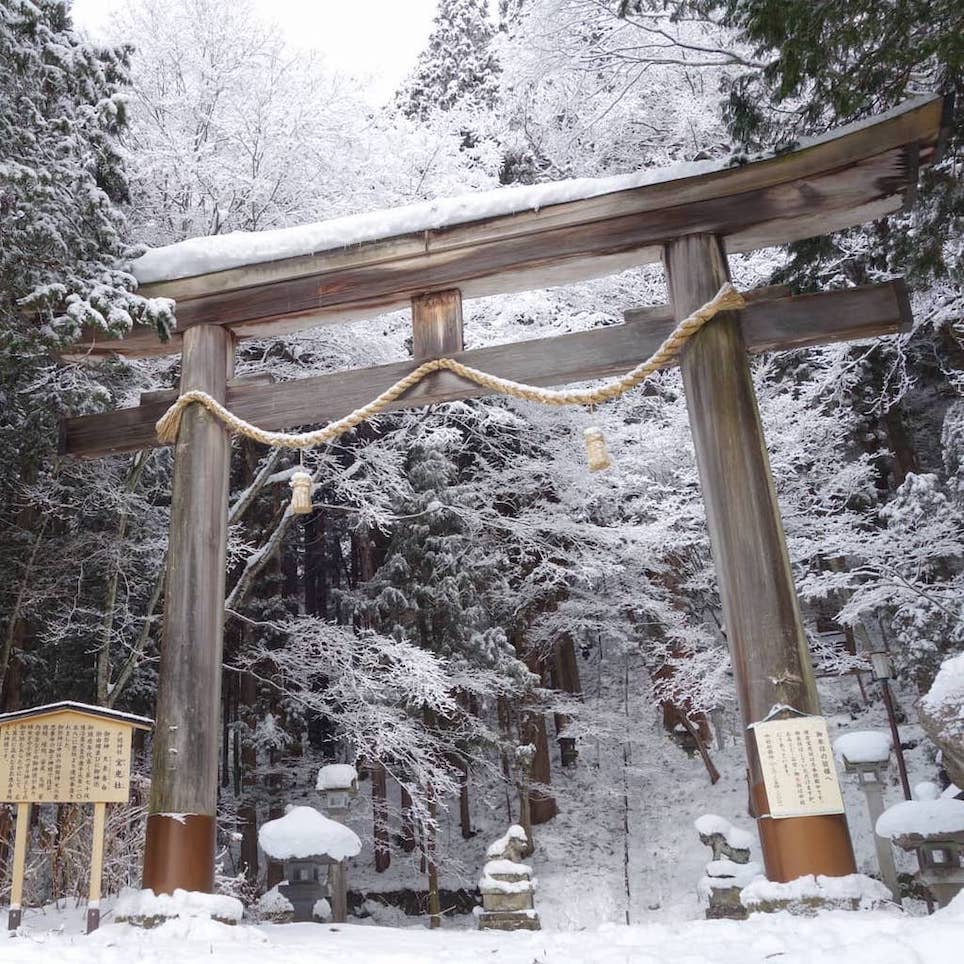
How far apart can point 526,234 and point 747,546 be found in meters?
2.59

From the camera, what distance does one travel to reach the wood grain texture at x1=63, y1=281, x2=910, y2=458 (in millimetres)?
5395

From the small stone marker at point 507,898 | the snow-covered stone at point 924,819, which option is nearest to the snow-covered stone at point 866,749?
the snow-covered stone at point 924,819

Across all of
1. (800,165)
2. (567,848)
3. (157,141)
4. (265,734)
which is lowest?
(567,848)

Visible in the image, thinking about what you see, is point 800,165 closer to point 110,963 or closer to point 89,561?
point 110,963

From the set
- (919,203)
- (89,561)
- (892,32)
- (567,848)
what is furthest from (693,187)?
(567,848)

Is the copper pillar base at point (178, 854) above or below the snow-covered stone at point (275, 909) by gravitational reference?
above

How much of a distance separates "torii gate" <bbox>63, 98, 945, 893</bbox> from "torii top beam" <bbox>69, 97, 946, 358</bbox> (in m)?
0.01

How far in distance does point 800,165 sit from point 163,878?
5819mm

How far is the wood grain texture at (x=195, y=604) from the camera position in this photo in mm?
5188

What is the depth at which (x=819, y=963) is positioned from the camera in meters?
3.10

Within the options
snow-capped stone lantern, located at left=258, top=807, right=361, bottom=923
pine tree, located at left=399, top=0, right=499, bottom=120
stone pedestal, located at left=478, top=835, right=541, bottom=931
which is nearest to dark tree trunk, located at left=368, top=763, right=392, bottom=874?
snow-capped stone lantern, located at left=258, top=807, right=361, bottom=923

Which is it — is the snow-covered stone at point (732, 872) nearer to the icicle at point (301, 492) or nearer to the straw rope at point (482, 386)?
the straw rope at point (482, 386)

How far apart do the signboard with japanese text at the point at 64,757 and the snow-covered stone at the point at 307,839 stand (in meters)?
4.67

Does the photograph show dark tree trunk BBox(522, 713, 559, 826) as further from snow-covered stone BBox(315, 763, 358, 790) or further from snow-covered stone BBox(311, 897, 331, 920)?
snow-covered stone BBox(315, 763, 358, 790)
